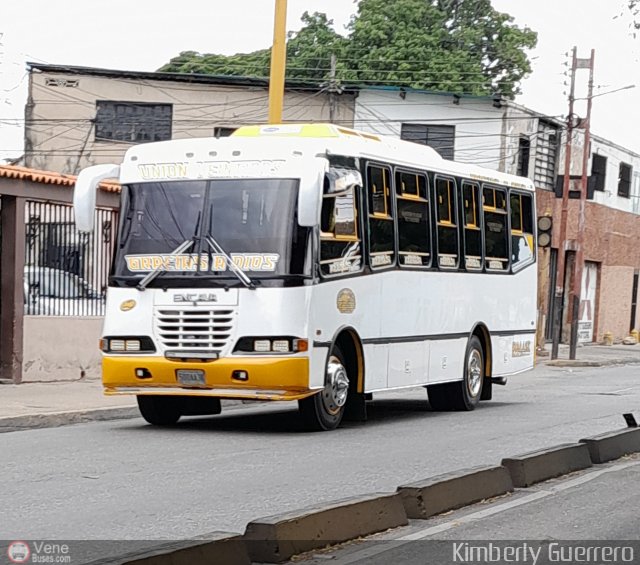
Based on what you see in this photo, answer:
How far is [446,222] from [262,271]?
421 cm

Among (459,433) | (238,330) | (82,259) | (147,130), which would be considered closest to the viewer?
(238,330)

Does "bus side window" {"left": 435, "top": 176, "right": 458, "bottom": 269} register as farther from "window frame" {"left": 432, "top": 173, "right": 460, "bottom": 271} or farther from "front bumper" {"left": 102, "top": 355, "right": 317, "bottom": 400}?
"front bumper" {"left": 102, "top": 355, "right": 317, "bottom": 400}

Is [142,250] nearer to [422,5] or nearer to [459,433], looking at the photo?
[459,433]

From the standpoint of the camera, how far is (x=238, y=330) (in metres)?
13.8

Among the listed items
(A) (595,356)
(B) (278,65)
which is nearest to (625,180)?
(A) (595,356)

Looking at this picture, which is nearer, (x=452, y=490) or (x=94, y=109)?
(x=452, y=490)

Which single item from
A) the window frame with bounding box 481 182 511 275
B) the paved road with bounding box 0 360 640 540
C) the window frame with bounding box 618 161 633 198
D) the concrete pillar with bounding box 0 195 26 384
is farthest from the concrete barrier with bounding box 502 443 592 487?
the window frame with bounding box 618 161 633 198

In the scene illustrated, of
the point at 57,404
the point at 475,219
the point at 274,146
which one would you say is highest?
the point at 274,146

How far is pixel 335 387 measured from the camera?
47.9ft

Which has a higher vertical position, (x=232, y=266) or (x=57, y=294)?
(x=232, y=266)

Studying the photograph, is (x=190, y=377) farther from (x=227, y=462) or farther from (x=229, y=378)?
(x=227, y=462)

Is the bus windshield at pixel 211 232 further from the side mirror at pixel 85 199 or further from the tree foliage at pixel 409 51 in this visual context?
the tree foliage at pixel 409 51

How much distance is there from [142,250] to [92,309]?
7.91m

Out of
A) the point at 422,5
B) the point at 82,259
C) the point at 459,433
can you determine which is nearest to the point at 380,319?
the point at 459,433
